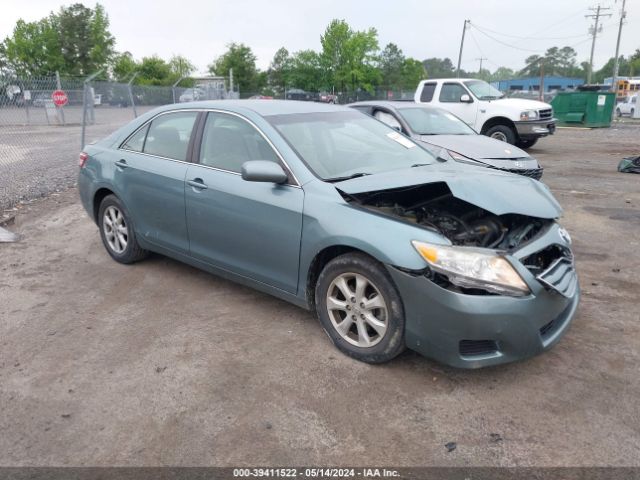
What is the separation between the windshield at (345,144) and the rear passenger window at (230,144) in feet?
A: 0.59

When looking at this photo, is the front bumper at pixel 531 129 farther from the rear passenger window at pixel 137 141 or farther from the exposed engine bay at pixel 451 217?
the rear passenger window at pixel 137 141

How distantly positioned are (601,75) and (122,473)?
124 metres

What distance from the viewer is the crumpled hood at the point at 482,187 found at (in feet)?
10.4

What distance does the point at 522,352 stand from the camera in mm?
2904

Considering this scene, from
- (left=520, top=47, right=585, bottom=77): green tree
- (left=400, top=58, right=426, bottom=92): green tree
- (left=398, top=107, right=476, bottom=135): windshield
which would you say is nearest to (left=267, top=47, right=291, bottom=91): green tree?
(left=400, top=58, right=426, bottom=92): green tree

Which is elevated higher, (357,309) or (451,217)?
(451,217)

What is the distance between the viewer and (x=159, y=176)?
175 inches

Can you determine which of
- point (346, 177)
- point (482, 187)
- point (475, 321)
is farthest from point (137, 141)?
point (475, 321)

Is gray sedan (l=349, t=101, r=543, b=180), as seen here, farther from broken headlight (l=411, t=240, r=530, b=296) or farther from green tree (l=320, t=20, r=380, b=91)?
green tree (l=320, t=20, r=380, b=91)

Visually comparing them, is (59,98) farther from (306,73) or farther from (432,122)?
(306,73)

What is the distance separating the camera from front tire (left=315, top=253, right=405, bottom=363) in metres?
3.05

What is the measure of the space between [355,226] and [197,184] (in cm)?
156

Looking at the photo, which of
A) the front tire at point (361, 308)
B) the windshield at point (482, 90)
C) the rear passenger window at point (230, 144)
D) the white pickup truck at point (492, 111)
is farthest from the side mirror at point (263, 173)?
the windshield at point (482, 90)

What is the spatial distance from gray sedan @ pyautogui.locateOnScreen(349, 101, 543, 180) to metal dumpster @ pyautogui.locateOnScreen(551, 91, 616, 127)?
14826mm
